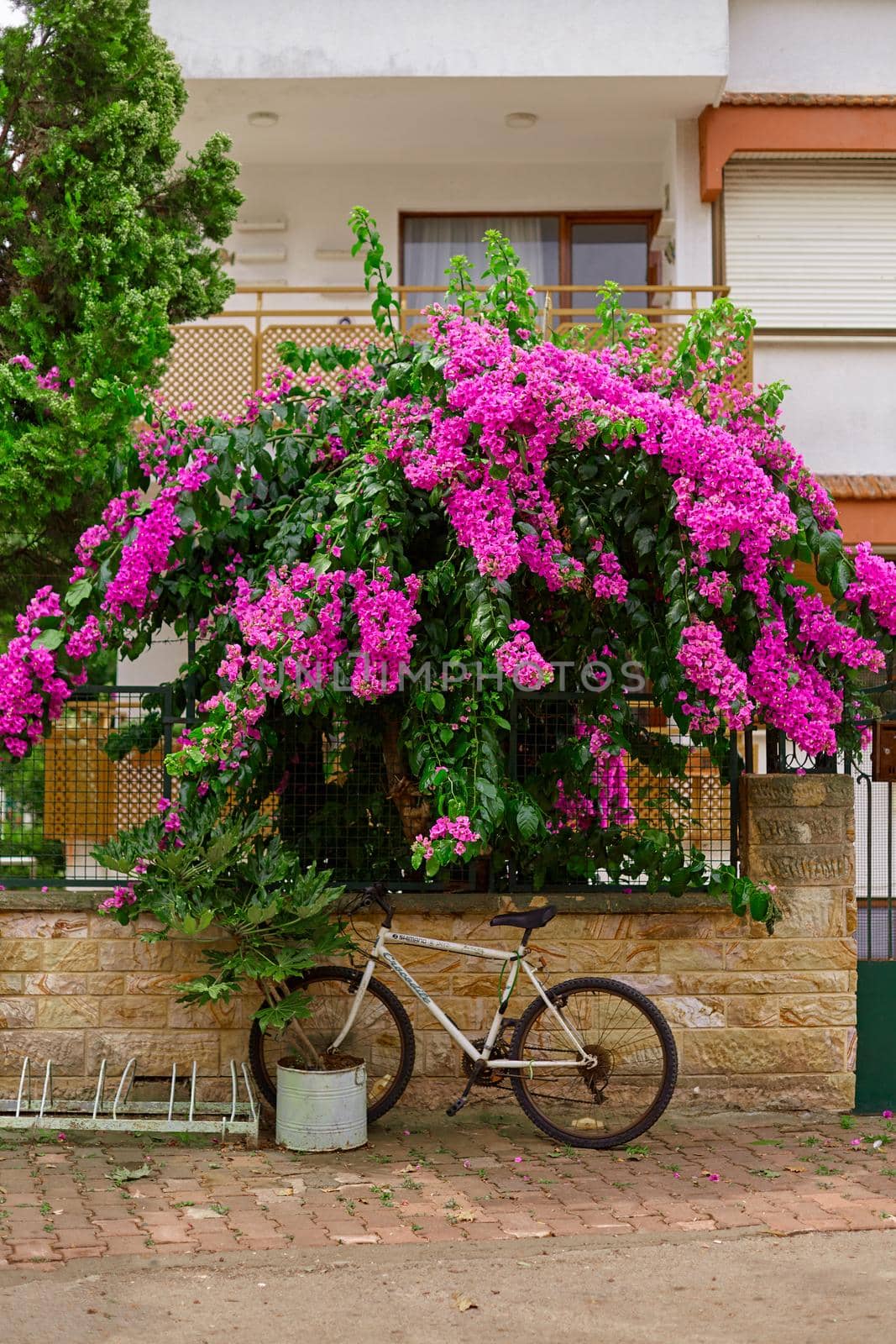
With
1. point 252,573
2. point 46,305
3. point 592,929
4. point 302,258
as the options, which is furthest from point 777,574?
point 302,258

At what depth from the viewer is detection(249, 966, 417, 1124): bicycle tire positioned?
6.58 m

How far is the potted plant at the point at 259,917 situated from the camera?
6.25 m

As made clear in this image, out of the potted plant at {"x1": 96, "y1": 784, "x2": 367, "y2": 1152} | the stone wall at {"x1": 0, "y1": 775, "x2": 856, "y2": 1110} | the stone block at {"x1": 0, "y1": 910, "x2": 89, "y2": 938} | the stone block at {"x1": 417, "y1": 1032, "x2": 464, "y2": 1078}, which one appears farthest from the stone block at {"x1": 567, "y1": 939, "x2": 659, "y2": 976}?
the stone block at {"x1": 0, "y1": 910, "x2": 89, "y2": 938}

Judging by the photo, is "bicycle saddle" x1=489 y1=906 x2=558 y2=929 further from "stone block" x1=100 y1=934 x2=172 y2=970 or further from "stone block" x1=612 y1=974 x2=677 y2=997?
"stone block" x1=100 y1=934 x2=172 y2=970

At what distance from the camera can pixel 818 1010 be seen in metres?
6.98

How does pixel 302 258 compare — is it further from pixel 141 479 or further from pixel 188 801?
pixel 188 801

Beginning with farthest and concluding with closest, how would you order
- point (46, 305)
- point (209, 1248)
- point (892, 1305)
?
point (46, 305), point (209, 1248), point (892, 1305)

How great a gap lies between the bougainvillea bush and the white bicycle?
58 centimetres

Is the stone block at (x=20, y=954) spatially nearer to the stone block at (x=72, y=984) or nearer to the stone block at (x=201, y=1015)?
the stone block at (x=72, y=984)

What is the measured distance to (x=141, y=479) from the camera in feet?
22.8

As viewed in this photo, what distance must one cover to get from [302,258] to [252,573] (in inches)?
287

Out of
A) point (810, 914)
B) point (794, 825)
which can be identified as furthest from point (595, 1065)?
point (794, 825)

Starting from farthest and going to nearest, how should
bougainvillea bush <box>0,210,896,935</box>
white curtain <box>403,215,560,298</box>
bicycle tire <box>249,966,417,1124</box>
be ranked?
1. white curtain <box>403,215,560,298</box>
2. bicycle tire <box>249,966,417,1124</box>
3. bougainvillea bush <box>0,210,896,935</box>

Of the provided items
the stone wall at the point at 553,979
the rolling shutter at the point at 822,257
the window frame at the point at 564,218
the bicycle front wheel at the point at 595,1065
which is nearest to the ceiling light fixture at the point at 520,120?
the window frame at the point at 564,218
